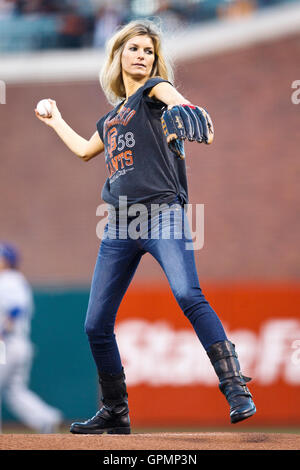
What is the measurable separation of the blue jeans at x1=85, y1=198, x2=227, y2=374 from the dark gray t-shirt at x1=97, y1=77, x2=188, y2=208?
0.12 meters

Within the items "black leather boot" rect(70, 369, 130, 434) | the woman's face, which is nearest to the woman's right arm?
the woman's face

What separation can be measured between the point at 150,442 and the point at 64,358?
5.54 meters

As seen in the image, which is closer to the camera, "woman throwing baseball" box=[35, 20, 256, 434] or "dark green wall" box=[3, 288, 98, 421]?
"woman throwing baseball" box=[35, 20, 256, 434]

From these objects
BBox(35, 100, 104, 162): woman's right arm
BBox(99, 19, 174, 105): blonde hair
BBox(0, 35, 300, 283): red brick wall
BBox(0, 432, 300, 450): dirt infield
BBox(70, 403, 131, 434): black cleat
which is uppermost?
BBox(0, 35, 300, 283): red brick wall

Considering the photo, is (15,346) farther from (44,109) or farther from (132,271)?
(132,271)

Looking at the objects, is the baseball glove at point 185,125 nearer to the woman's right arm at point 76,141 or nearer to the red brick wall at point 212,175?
the woman's right arm at point 76,141

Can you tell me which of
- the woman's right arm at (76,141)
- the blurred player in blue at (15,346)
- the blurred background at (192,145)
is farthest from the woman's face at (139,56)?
the blurred background at (192,145)

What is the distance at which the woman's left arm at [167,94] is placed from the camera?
333 cm

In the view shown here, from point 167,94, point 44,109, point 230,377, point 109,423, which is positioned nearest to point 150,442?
point 230,377

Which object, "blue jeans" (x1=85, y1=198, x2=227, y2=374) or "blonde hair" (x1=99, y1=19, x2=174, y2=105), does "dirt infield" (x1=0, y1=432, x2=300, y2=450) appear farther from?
"blonde hair" (x1=99, y1=19, x2=174, y2=105)

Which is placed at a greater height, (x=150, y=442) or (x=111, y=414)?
(x=111, y=414)

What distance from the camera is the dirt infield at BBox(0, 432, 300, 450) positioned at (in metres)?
3.26

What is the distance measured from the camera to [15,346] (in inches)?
302

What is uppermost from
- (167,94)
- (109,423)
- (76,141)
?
(76,141)
